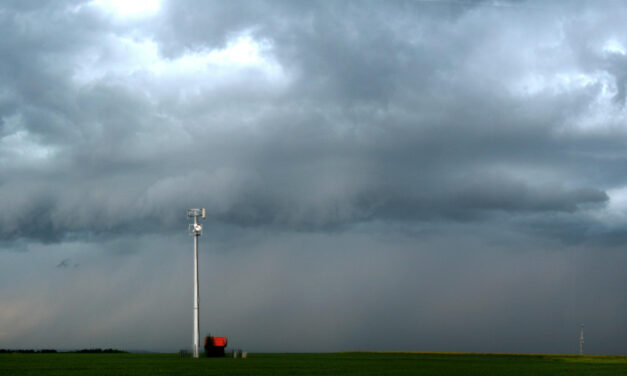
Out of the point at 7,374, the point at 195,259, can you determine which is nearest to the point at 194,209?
the point at 195,259

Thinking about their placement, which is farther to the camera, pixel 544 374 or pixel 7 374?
pixel 544 374

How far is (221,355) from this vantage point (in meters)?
109

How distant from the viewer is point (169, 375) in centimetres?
5350

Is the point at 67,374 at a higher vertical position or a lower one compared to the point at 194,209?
lower

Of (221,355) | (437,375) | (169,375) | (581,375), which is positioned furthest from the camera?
(221,355)

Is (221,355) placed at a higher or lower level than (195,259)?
lower

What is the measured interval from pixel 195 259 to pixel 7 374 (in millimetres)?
43748

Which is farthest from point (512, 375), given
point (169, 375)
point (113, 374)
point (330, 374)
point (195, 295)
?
point (195, 295)

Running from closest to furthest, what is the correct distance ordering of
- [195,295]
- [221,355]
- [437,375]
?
[437,375] → [195,295] → [221,355]

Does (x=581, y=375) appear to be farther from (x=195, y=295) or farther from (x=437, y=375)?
(x=195, y=295)

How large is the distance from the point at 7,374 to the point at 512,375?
136 feet

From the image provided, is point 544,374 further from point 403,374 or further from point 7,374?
point 7,374

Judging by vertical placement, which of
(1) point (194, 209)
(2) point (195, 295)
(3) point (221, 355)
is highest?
(1) point (194, 209)

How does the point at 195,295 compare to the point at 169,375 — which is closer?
the point at 169,375
